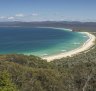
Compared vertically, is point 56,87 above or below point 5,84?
below

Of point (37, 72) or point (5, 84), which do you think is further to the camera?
point (37, 72)

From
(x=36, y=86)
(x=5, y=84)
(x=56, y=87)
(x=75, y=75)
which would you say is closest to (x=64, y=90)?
(x=56, y=87)

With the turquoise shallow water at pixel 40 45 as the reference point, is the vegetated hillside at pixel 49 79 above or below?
above

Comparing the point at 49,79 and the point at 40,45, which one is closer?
the point at 49,79

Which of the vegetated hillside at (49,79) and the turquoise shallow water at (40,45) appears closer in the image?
the vegetated hillside at (49,79)

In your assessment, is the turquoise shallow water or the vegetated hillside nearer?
the vegetated hillside

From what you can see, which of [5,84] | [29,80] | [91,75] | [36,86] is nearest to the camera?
[5,84]

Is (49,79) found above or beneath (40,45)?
above

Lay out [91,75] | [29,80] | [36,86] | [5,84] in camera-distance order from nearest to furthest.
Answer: [5,84] → [36,86] → [29,80] → [91,75]

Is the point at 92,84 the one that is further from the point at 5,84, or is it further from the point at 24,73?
the point at 5,84

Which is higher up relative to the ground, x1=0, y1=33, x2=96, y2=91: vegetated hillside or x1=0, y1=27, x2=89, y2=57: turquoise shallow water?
x1=0, y1=33, x2=96, y2=91: vegetated hillside
